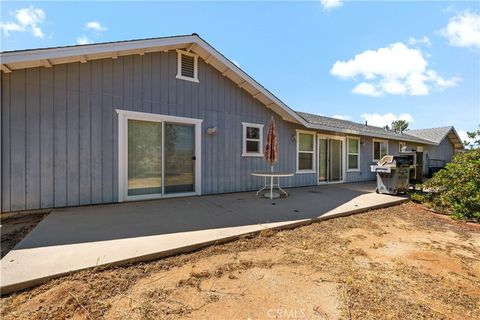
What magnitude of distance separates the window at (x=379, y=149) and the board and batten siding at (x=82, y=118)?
9.76 metres

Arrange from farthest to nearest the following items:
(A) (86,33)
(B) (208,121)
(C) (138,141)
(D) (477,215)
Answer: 1. (B) (208,121)
2. (A) (86,33)
3. (C) (138,141)
4. (D) (477,215)

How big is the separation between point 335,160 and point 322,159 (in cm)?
93

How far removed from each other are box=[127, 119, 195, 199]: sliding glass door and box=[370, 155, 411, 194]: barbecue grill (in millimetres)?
6158

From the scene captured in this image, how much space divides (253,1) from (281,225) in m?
7.33

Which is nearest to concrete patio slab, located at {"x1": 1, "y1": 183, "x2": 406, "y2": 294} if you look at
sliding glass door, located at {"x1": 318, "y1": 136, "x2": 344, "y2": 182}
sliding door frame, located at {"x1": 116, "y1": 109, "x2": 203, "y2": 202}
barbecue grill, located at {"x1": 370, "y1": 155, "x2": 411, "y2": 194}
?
sliding door frame, located at {"x1": 116, "y1": 109, "x2": 203, "y2": 202}

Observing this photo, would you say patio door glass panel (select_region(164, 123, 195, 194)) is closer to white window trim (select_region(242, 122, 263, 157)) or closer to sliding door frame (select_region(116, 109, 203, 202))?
sliding door frame (select_region(116, 109, 203, 202))

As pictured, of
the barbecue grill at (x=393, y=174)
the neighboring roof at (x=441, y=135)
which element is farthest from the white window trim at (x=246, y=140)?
the neighboring roof at (x=441, y=135)

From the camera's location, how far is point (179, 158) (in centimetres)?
600

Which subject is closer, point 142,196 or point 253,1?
point 142,196

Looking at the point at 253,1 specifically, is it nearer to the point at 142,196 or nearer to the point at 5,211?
the point at 142,196

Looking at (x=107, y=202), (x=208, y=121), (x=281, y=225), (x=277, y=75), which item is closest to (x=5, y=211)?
Result: (x=107, y=202)

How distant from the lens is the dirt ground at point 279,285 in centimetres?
174

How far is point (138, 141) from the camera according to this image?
17.8ft

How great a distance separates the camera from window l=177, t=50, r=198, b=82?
19.7 ft
